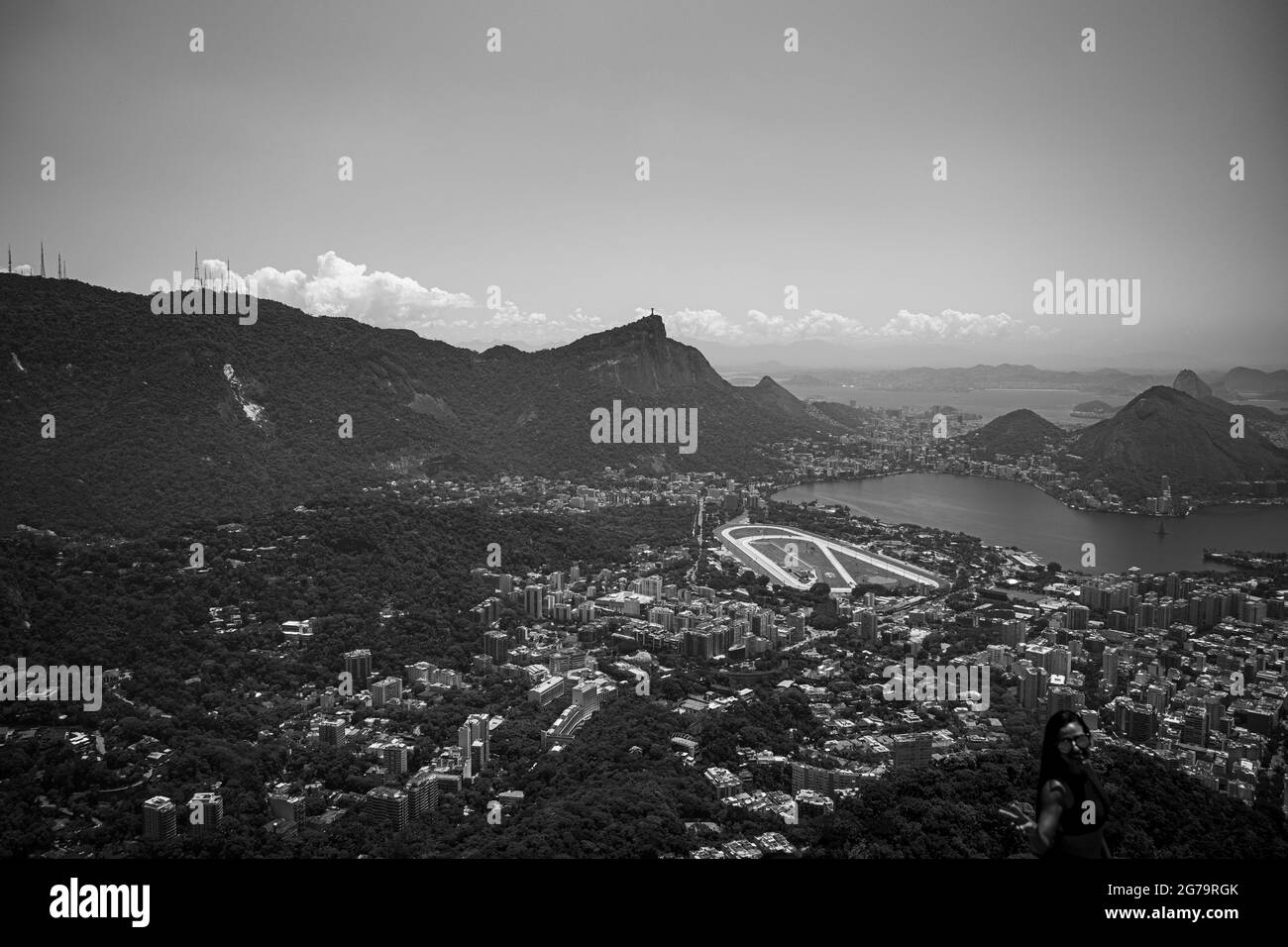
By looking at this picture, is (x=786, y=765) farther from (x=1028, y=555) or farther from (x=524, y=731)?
(x=1028, y=555)

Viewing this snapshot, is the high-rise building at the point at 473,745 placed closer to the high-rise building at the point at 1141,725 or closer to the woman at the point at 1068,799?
the high-rise building at the point at 1141,725

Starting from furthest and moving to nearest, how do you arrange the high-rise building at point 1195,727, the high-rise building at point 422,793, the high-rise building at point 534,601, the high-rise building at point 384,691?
1. the high-rise building at point 534,601
2. the high-rise building at point 384,691
3. the high-rise building at point 1195,727
4. the high-rise building at point 422,793

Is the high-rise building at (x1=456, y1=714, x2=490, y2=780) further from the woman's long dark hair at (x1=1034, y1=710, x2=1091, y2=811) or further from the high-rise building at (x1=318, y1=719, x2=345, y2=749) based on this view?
the woman's long dark hair at (x1=1034, y1=710, x2=1091, y2=811)

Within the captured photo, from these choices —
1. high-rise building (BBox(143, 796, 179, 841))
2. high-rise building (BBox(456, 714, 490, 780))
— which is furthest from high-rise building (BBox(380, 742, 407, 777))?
high-rise building (BBox(143, 796, 179, 841))

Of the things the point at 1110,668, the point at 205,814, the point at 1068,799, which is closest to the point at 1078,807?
the point at 1068,799

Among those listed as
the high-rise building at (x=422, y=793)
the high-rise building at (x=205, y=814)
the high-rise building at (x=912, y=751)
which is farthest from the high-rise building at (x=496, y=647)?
the high-rise building at (x=912, y=751)

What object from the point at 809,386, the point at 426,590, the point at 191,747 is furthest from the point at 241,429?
the point at 809,386
